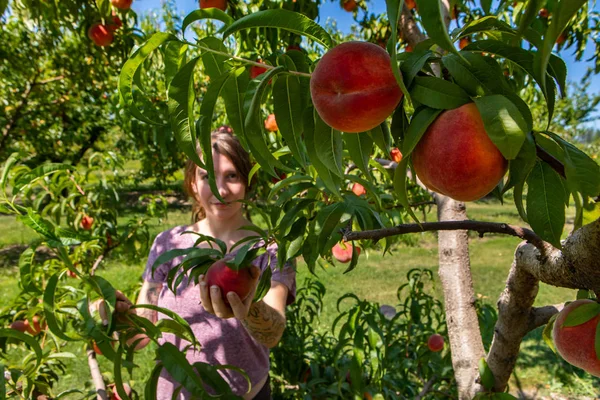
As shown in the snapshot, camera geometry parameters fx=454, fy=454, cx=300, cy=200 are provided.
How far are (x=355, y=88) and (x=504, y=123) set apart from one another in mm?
119

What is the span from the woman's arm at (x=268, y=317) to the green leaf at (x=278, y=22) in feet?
2.23

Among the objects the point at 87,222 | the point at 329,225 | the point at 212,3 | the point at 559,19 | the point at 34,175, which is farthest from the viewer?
the point at 87,222

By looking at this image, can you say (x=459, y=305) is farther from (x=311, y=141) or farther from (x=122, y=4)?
(x=122, y=4)

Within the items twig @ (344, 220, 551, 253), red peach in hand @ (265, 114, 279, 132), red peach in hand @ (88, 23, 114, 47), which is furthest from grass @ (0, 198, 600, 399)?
red peach in hand @ (88, 23, 114, 47)

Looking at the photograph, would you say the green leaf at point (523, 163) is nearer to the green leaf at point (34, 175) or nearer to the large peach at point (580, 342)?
the large peach at point (580, 342)

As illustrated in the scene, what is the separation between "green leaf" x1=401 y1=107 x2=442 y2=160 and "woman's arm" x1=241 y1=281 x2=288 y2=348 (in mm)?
712

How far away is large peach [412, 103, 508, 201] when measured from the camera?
13.0 inches

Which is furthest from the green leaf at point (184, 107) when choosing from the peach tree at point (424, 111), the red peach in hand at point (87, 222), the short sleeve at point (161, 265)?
the red peach in hand at point (87, 222)

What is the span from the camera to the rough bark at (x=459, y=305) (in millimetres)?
914

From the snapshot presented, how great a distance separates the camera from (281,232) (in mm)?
650

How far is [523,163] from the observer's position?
0.33 meters

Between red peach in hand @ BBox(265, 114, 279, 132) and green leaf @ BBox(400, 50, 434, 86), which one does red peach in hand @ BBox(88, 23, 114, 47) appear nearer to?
red peach in hand @ BBox(265, 114, 279, 132)

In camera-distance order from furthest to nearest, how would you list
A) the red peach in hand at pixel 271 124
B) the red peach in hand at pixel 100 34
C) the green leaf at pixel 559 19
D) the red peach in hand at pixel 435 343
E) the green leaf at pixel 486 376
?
the red peach in hand at pixel 100 34 → the red peach in hand at pixel 271 124 → the red peach in hand at pixel 435 343 → the green leaf at pixel 486 376 → the green leaf at pixel 559 19

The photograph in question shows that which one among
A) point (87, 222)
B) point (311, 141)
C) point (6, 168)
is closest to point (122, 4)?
point (87, 222)
